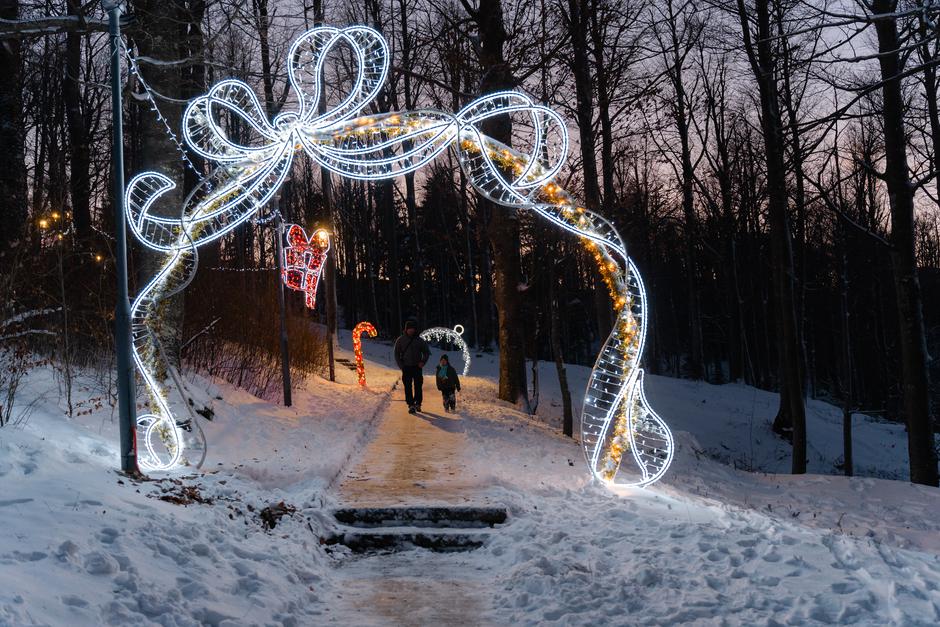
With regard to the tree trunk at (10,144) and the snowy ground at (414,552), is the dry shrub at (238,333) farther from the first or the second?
the snowy ground at (414,552)

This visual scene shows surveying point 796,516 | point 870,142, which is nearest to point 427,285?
point 870,142

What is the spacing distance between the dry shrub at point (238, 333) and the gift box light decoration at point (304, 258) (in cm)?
101

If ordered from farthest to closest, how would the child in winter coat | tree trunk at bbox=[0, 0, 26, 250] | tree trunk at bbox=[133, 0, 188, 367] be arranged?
1. the child in winter coat
2. tree trunk at bbox=[133, 0, 188, 367]
3. tree trunk at bbox=[0, 0, 26, 250]

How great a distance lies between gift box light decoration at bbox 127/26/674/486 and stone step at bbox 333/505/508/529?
2.03 meters

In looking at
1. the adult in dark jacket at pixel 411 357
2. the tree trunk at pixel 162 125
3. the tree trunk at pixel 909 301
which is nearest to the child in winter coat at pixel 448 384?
the adult in dark jacket at pixel 411 357

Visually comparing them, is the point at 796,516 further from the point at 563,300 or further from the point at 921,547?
the point at 563,300

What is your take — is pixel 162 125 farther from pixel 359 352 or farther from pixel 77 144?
pixel 77 144

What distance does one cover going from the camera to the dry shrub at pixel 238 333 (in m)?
15.7

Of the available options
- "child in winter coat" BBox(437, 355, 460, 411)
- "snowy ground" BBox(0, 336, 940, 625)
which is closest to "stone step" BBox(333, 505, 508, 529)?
"snowy ground" BBox(0, 336, 940, 625)

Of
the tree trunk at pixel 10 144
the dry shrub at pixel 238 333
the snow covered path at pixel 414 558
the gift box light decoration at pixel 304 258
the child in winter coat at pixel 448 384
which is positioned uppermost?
the tree trunk at pixel 10 144

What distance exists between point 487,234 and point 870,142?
42.9 ft

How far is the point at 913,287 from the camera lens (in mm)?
12734

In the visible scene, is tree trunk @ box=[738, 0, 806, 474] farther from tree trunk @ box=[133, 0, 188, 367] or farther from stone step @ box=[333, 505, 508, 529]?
tree trunk @ box=[133, 0, 188, 367]

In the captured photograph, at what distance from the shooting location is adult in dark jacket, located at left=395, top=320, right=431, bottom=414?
15539 millimetres
